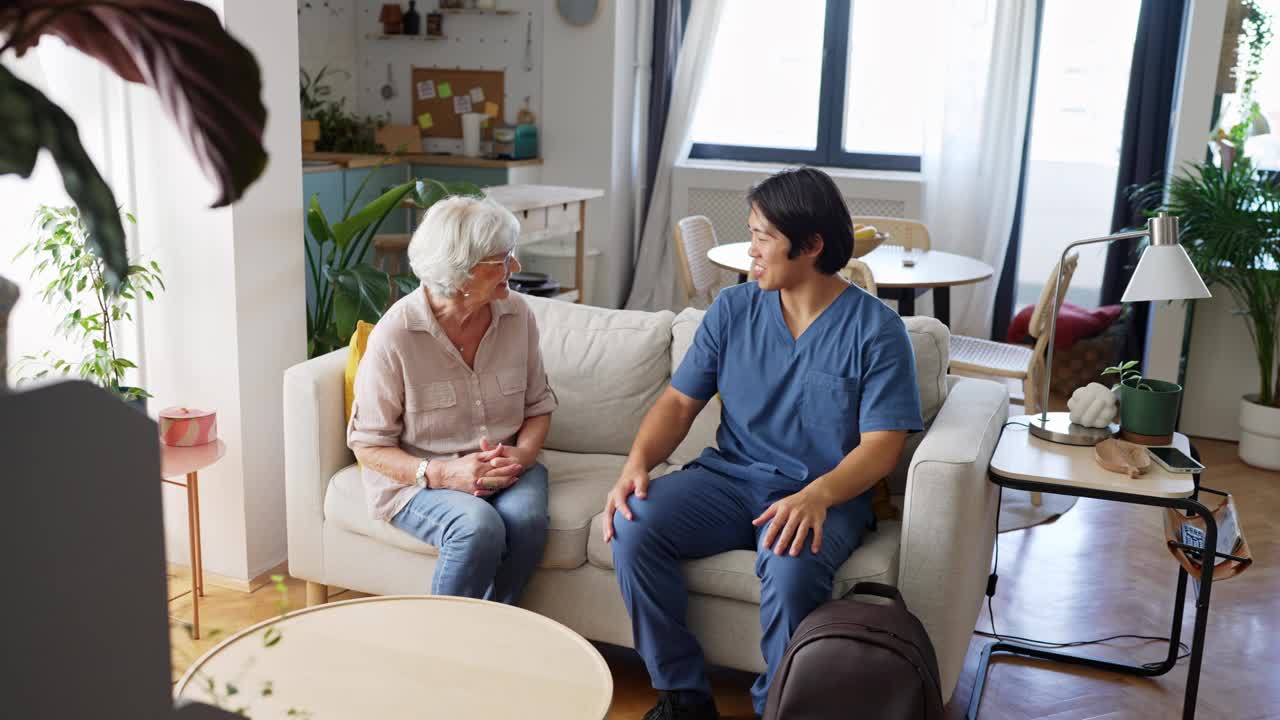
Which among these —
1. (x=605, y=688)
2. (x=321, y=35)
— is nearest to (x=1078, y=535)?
(x=605, y=688)

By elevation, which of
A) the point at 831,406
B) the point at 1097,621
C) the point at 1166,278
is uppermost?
the point at 1166,278

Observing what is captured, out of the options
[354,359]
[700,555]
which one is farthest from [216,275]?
[700,555]

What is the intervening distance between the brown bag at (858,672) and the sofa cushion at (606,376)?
96 cm

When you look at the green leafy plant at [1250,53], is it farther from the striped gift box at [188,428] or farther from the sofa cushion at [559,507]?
the striped gift box at [188,428]

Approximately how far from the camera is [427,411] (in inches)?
105

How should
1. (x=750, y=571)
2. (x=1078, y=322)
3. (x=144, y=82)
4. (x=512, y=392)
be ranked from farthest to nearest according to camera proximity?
(x=1078, y=322)
(x=512, y=392)
(x=750, y=571)
(x=144, y=82)

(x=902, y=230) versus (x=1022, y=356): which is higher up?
(x=902, y=230)

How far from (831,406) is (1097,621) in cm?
124

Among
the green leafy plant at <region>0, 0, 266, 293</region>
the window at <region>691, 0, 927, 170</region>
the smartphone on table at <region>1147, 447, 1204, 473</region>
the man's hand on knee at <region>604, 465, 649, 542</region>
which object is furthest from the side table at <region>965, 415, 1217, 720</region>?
the window at <region>691, 0, 927, 170</region>

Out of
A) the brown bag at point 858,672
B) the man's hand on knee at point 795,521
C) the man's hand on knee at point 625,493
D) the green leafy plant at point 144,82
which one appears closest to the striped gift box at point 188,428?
the man's hand on knee at point 625,493

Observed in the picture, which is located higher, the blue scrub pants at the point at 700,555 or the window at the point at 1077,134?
the window at the point at 1077,134

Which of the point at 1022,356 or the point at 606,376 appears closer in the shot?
the point at 606,376

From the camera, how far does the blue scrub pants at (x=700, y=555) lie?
92.7 inches

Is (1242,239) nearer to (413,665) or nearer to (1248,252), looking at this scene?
(1248,252)
